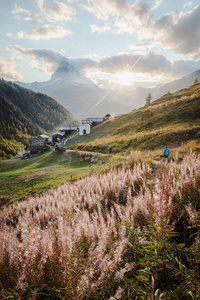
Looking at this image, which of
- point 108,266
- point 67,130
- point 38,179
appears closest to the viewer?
point 108,266

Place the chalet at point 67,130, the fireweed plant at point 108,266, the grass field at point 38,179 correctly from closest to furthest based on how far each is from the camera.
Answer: the fireweed plant at point 108,266, the grass field at point 38,179, the chalet at point 67,130

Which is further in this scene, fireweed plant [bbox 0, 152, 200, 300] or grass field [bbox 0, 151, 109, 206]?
grass field [bbox 0, 151, 109, 206]

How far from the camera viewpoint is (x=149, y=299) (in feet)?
3.74

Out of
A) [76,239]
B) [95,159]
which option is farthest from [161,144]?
[76,239]

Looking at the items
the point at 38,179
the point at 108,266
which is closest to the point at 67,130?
the point at 38,179

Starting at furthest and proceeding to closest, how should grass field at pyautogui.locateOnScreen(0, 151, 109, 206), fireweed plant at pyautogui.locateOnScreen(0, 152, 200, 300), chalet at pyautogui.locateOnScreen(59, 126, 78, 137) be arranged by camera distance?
Result: chalet at pyautogui.locateOnScreen(59, 126, 78, 137) → grass field at pyautogui.locateOnScreen(0, 151, 109, 206) → fireweed plant at pyautogui.locateOnScreen(0, 152, 200, 300)

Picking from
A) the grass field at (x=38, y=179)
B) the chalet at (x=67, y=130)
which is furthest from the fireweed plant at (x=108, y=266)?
the chalet at (x=67, y=130)

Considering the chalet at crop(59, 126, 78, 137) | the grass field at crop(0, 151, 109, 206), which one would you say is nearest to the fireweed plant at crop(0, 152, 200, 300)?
the grass field at crop(0, 151, 109, 206)

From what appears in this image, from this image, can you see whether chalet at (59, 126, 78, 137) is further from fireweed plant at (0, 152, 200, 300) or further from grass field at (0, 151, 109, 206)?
fireweed plant at (0, 152, 200, 300)

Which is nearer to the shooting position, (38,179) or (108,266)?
(108,266)

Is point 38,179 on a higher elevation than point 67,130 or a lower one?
lower

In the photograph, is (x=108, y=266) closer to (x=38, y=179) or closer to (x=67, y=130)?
(x=38, y=179)

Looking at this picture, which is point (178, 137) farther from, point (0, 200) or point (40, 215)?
point (0, 200)

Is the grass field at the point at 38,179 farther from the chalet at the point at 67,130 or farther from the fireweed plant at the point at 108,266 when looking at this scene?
the chalet at the point at 67,130
